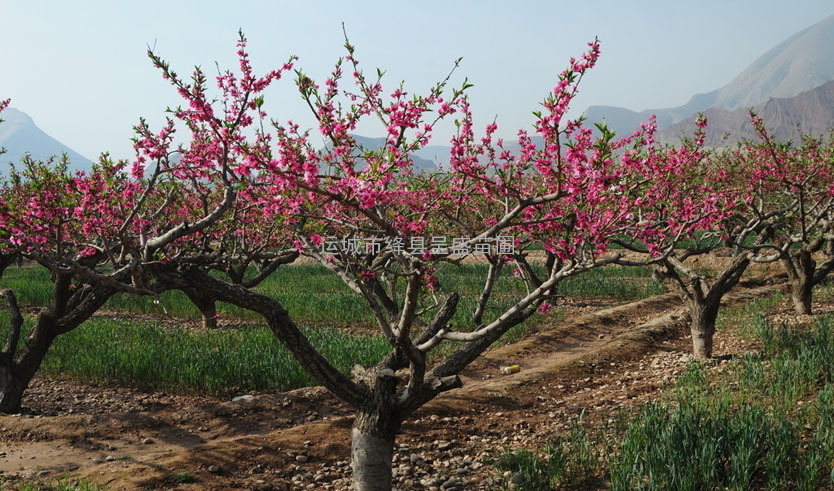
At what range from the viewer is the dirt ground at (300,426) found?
5.92m

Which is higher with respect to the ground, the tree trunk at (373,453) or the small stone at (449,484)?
the tree trunk at (373,453)

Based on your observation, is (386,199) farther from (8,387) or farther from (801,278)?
(801,278)

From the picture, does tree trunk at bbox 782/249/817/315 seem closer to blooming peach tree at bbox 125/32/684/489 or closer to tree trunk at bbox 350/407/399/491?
blooming peach tree at bbox 125/32/684/489

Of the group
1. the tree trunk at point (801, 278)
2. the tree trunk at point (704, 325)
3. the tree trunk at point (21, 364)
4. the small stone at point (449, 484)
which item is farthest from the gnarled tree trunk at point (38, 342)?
the tree trunk at point (801, 278)

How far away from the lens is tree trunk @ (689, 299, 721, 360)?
369 inches

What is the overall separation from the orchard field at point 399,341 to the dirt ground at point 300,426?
37mm

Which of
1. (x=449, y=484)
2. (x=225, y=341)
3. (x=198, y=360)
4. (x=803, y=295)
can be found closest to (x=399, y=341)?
(x=449, y=484)

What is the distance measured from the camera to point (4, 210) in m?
5.65

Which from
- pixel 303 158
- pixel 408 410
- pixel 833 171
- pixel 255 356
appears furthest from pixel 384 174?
pixel 833 171

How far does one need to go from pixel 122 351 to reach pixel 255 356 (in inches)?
98.8

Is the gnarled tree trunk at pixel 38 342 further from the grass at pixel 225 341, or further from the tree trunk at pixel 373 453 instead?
the tree trunk at pixel 373 453

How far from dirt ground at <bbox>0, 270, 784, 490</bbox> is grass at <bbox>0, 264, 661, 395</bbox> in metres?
0.36

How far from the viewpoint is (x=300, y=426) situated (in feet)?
23.2

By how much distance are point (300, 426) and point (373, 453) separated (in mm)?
2485
